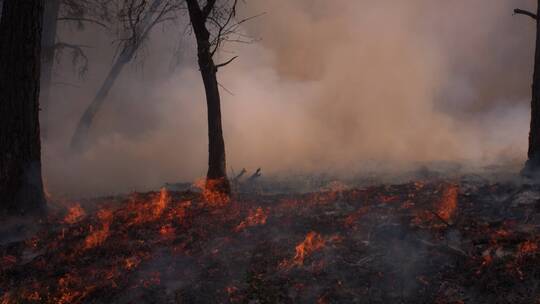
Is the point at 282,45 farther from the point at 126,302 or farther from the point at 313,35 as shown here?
the point at 126,302

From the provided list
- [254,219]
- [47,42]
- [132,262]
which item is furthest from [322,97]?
[132,262]

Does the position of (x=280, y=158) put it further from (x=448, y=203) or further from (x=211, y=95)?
(x=448, y=203)

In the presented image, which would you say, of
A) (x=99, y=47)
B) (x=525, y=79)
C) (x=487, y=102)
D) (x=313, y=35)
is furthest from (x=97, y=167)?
(x=525, y=79)

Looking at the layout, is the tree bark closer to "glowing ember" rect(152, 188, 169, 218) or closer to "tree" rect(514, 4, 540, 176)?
"glowing ember" rect(152, 188, 169, 218)

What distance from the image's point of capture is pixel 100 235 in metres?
7.09

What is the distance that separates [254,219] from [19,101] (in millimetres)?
4281

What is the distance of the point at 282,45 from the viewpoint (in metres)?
21.4

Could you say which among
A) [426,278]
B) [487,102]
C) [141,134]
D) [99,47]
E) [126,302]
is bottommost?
[126,302]

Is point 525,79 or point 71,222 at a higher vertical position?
point 525,79

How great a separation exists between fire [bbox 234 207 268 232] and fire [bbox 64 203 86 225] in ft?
9.32

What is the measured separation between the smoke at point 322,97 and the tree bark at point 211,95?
467cm

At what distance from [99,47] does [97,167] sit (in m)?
8.96

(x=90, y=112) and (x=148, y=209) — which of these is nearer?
(x=148, y=209)

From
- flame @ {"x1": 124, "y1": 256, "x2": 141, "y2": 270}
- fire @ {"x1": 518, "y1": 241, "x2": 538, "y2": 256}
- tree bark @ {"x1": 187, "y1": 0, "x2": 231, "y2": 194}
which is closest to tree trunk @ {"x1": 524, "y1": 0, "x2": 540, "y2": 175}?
fire @ {"x1": 518, "y1": 241, "x2": 538, "y2": 256}
